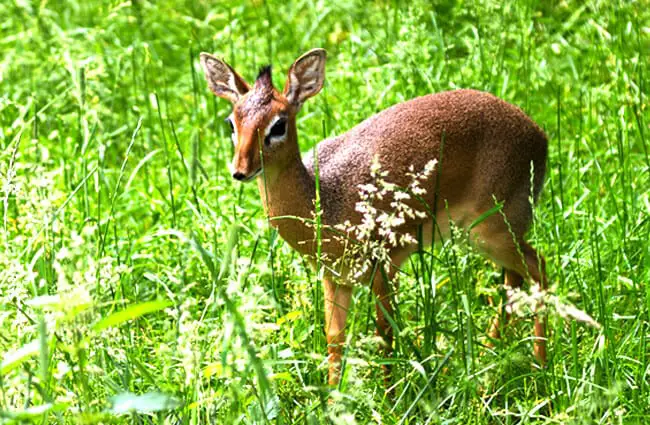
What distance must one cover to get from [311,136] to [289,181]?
1.42 metres

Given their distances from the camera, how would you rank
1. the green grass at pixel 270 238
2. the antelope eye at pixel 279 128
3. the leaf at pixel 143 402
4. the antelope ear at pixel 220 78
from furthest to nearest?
1. the antelope ear at pixel 220 78
2. the antelope eye at pixel 279 128
3. the green grass at pixel 270 238
4. the leaf at pixel 143 402

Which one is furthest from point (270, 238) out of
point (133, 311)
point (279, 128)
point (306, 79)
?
point (133, 311)

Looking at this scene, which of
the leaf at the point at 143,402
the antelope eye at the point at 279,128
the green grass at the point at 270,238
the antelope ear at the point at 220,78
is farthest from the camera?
the antelope ear at the point at 220,78

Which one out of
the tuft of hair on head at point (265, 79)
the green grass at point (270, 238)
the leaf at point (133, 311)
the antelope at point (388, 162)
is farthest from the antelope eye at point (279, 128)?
the leaf at point (133, 311)

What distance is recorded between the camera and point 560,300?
2777 mm

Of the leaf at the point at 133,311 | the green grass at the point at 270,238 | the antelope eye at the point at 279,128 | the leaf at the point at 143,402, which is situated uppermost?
the leaf at the point at 133,311

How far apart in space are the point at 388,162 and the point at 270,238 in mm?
634

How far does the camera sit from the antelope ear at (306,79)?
159 inches

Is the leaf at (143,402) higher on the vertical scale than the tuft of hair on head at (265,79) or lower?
lower

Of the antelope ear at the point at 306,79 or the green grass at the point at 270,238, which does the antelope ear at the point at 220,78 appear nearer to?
the antelope ear at the point at 306,79

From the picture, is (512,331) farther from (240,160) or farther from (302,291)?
(240,160)

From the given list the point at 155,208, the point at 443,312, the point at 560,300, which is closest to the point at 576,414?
the point at 560,300

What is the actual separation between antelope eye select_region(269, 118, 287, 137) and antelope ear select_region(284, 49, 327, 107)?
199 millimetres

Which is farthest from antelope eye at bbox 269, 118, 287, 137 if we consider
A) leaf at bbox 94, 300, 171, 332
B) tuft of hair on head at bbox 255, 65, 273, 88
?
leaf at bbox 94, 300, 171, 332
